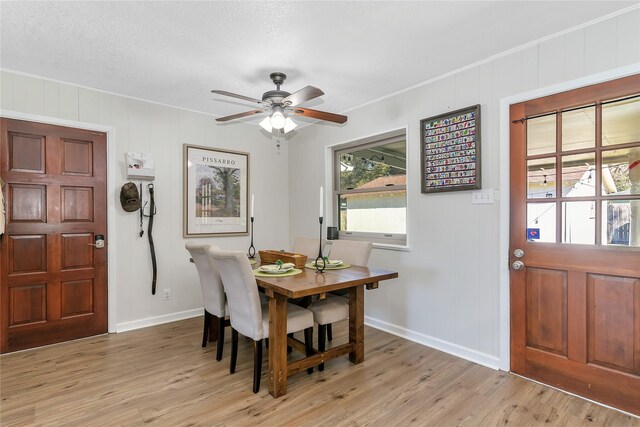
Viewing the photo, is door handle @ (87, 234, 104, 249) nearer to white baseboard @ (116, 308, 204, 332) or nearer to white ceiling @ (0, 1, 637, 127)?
white baseboard @ (116, 308, 204, 332)

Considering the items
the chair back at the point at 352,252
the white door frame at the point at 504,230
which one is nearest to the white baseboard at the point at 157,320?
the chair back at the point at 352,252

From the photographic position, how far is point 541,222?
2.41m

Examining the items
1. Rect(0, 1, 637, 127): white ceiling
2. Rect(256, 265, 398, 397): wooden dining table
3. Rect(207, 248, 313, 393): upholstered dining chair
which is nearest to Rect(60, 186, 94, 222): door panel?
Rect(0, 1, 637, 127): white ceiling

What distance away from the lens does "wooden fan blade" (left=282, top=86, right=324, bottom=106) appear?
2366 mm

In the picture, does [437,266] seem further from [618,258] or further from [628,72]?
[628,72]

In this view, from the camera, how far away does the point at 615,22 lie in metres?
2.10

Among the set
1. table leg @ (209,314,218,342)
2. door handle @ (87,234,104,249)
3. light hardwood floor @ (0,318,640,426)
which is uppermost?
door handle @ (87,234,104,249)

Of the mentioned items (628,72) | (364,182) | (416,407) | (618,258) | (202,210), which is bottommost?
(416,407)

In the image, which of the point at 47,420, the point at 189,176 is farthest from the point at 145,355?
the point at 189,176

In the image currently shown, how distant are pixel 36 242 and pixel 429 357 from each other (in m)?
3.62

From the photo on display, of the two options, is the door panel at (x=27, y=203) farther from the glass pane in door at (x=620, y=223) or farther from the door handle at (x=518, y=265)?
the glass pane in door at (x=620, y=223)

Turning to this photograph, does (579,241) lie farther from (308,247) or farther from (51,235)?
(51,235)

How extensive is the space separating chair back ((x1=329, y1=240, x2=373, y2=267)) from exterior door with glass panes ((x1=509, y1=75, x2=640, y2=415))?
45.1 inches

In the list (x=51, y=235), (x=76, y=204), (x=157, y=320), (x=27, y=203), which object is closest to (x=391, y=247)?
(x=157, y=320)
